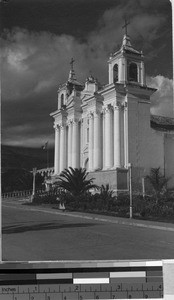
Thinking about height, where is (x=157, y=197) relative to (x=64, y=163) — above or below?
below

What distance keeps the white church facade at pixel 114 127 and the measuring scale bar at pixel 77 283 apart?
0.89 metres

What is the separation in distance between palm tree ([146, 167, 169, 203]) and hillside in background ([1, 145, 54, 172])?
97cm

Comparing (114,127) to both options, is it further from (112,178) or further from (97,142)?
(112,178)

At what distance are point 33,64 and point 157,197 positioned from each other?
1.71 meters

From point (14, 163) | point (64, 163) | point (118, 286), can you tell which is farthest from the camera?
point (64, 163)

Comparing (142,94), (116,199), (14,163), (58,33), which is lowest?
(116,199)

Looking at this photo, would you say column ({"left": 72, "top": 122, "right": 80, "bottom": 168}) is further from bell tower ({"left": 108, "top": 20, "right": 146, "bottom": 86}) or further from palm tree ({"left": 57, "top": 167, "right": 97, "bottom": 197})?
bell tower ({"left": 108, "top": 20, "right": 146, "bottom": 86})

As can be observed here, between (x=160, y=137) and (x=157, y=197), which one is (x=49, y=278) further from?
(x=160, y=137)

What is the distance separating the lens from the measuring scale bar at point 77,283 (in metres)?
3.56

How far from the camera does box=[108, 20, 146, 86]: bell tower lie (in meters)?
4.16

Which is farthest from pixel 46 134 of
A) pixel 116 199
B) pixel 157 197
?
pixel 157 197

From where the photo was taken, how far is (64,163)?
4223mm

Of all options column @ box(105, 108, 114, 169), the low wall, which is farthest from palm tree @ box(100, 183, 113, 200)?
column @ box(105, 108, 114, 169)

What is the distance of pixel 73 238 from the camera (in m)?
3.91
